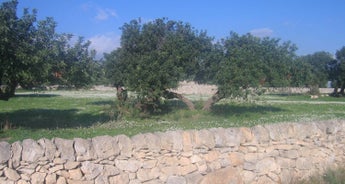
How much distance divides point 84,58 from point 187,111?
26.3ft

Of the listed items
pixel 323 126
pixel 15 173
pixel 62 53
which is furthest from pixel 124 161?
pixel 62 53

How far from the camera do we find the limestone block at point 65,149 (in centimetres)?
757

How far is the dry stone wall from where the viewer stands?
7352 millimetres

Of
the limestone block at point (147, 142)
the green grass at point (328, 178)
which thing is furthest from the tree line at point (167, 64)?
the green grass at point (328, 178)

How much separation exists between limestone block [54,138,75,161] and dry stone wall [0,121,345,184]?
0.06ft

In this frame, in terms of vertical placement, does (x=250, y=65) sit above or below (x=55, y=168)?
above

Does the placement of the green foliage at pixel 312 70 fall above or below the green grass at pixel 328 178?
above

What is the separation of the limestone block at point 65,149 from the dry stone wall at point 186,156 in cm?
2

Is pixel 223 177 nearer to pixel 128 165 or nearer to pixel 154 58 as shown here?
pixel 128 165

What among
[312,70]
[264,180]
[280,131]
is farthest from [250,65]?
[312,70]

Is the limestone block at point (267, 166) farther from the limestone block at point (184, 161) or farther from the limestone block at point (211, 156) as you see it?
the limestone block at point (184, 161)

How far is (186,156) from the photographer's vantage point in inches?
357

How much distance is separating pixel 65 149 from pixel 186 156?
9.43ft

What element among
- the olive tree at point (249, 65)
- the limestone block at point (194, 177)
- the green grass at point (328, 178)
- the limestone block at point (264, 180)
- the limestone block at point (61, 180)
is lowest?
the green grass at point (328, 178)
